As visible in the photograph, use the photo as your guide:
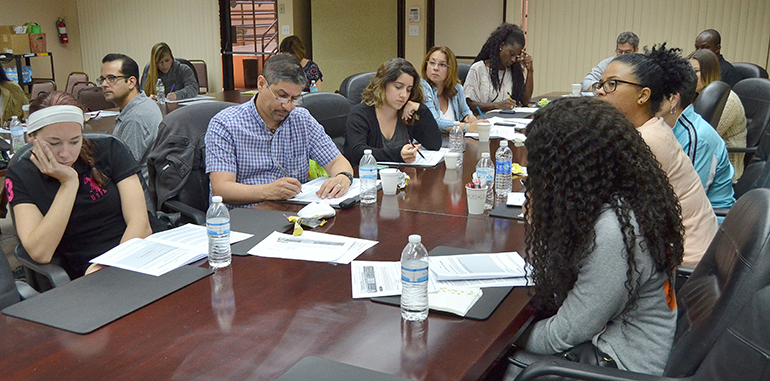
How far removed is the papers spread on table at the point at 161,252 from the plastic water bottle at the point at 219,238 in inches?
3.1

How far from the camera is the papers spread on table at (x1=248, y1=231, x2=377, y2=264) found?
1820 millimetres

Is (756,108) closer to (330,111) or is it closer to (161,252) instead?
(330,111)

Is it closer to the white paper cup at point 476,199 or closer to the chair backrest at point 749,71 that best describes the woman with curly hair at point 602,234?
the white paper cup at point 476,199

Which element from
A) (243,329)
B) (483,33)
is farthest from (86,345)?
(483,33)

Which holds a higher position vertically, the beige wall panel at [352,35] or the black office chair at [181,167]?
the beige wall panel at [352,35]

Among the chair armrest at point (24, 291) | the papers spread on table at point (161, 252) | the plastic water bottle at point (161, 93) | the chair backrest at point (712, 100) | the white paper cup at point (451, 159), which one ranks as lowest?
the chair armrest at point (24, 291)

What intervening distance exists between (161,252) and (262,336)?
649 mm

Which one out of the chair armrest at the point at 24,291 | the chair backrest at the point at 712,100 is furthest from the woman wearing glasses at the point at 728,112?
the chair armrest at the point at 24,291

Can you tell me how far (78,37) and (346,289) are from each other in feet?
33.7

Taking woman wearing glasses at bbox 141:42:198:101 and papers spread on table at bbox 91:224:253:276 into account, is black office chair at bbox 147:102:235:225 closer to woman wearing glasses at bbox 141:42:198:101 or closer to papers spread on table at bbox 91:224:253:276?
papers spread on table at bbox 91:224:253:276

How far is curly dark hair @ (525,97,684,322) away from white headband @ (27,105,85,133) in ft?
5.07

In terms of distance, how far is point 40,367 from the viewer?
1208 millimetres

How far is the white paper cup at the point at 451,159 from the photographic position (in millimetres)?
3049

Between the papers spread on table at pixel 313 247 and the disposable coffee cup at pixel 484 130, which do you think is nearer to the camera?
the papers spread on table at pixel 313 247
